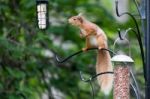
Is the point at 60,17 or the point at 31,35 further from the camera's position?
the point at 60,17

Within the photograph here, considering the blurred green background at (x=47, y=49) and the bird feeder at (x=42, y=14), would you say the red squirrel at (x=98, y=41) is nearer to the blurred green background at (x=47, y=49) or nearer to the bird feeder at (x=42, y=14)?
the bird feeder at (x=42, y=14)

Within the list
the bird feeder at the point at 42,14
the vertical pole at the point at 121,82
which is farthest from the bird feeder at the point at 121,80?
the bird feeder at the point at 42,14

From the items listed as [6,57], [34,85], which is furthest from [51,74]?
[6,57]

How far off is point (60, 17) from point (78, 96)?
0.64 meters

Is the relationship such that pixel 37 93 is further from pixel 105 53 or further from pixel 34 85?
pixel 105 53

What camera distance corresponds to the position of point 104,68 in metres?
2.54

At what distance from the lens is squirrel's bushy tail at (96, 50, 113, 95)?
8.26 ft

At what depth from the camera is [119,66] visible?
2.41 m

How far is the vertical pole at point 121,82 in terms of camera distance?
242 centimetres

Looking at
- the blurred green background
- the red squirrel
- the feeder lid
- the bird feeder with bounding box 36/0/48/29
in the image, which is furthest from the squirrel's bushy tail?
the blurred green background

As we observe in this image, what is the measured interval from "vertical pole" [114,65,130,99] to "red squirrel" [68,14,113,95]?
0.09 meters

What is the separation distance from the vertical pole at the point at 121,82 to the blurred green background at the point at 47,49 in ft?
4.56

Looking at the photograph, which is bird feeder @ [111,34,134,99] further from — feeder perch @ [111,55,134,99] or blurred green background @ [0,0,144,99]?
blurred green background @ [0,0,144,99]

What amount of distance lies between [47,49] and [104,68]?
1756 millimetres
